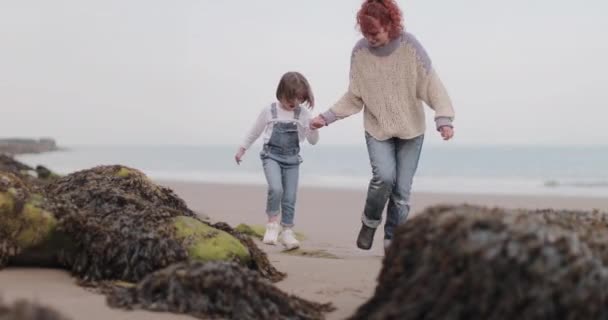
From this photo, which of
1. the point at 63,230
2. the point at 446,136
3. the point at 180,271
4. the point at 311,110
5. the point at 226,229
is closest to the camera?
the point at 180,271

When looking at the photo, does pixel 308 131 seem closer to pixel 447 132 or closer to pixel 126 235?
pixel 447 132

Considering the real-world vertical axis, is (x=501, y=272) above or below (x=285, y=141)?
below

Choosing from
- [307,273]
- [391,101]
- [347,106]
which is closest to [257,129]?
[347,106]

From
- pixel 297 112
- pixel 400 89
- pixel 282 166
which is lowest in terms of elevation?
pixel 282 166

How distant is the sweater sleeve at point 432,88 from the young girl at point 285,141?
67.9 inches

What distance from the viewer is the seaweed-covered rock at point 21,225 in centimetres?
404

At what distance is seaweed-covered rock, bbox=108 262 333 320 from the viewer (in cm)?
331

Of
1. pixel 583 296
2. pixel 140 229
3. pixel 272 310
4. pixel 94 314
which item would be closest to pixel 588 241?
pixel 583 296

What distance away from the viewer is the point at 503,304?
2.47 meters

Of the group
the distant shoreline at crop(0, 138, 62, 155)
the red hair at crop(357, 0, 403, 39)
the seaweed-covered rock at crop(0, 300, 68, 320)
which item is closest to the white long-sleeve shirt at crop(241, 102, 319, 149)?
the red hair at crop(357, 0, 403, 39)

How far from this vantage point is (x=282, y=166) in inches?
293

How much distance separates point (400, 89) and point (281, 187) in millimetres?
2101

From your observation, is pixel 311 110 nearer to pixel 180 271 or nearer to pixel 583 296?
pixel 180 271

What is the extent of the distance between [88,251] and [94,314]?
0.97 metres
